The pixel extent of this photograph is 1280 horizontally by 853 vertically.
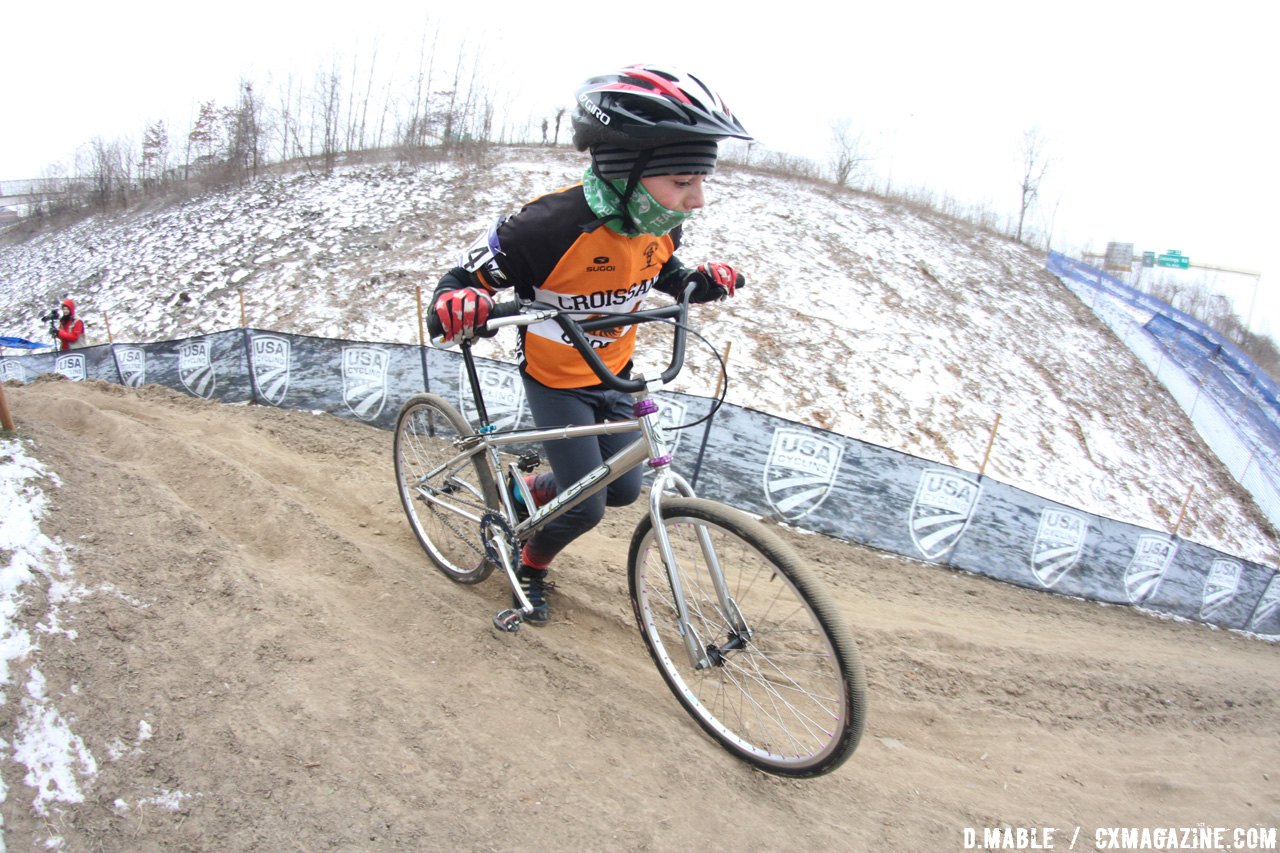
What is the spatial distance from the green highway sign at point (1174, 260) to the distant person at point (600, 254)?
51.7 m

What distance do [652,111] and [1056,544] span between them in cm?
688

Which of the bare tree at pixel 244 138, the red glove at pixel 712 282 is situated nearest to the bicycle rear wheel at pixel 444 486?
the red glove at pixel 712 282

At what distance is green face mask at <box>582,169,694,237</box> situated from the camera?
2.49 metres

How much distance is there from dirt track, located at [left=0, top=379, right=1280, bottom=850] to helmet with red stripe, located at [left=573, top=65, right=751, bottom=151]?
2277mm

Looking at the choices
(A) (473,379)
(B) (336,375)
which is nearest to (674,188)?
(A) (473,379)

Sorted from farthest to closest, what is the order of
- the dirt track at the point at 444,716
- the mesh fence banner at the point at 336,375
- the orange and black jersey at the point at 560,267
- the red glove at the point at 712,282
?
the mesh fence banner at the point at 336,375
the red glove at the point at 712,282
the orange and black jersey at the point at 560,267
the dirt track at the point at 444,716

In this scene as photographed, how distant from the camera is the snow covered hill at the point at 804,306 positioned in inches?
488

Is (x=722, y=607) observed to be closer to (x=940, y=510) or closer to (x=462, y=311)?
(x=462, y=311)

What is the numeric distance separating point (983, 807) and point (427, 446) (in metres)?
3.22

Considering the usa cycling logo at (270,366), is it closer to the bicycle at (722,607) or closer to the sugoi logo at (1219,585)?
the bicycle at (722,607)

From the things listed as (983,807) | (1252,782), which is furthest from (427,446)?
(1252,782)

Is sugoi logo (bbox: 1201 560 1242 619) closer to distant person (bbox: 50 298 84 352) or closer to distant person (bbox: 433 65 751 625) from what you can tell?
distant person (bbox: 433 65 751 625)

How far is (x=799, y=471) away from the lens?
6.83 metres

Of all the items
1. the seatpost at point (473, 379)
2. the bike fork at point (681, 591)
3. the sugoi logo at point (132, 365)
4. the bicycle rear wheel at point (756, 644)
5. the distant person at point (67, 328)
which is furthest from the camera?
the distant person at point (67, 328)
